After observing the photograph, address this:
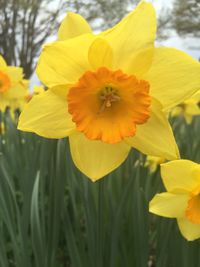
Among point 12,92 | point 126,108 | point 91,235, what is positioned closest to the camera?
point 126,108

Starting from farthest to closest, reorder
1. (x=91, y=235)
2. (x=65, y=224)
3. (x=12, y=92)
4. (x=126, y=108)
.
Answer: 1. (x=12, y=92)
2. (x=65, y=224)
3. (x=91, y=235)
4. (x=126, y=108)

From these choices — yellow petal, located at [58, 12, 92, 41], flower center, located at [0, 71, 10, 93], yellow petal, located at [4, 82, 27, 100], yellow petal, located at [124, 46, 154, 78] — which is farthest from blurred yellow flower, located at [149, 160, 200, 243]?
yellow petal, located at [4, 82, 27, 100]

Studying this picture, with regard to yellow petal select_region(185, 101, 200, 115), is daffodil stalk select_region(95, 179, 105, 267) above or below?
above

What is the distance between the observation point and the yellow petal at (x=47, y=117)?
822 mm

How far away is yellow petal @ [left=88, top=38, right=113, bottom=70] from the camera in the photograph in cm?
77

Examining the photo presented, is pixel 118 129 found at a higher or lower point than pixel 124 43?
lower

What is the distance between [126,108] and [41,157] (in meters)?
0.40

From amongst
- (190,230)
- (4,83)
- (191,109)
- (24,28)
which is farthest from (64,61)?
(24,28)

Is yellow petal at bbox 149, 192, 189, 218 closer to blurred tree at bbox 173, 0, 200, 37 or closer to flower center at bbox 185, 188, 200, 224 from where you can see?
flower center at bbox 185, 188, 200, 224

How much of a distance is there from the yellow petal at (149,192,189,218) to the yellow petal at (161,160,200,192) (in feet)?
0.11

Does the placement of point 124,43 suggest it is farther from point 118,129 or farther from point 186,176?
point 186,176

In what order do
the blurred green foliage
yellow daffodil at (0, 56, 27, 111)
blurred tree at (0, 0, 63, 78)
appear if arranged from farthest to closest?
blurred tree at (0, 0, 63, 78) → yellow daffodil at (0, 56, 27, 111) → the blurred green foliage

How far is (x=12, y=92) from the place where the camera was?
215cm

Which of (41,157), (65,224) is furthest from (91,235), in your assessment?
(41,157)
